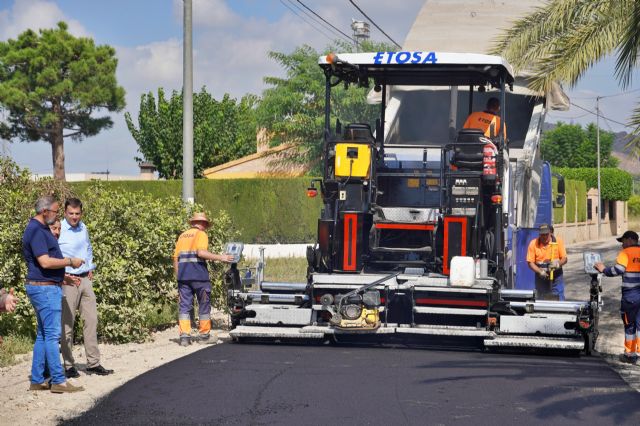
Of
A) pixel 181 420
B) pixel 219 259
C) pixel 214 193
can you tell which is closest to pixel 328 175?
pixel 219 259

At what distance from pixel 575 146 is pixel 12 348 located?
84.5 metres

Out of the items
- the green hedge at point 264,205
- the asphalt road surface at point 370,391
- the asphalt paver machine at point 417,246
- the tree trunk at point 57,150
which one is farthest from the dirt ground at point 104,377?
the tree trunk at point 57,150

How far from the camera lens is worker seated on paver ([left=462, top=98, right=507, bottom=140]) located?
41.9ft

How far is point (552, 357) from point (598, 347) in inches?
68.0

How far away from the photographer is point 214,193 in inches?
1529

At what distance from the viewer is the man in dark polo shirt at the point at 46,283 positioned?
897cm

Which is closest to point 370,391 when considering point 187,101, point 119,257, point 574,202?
point 119,257

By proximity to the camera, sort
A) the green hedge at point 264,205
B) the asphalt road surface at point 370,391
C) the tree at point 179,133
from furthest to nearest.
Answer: the tree at point 179,133
the green hedge at point 264,205
the asphalt road surface at point 370,391

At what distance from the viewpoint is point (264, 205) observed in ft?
127

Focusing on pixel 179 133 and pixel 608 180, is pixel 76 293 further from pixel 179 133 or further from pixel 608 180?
pixel 608 180

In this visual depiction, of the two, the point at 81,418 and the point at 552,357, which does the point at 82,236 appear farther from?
the point at 552,357

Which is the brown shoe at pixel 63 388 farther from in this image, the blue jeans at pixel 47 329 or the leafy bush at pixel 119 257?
the leafy bush at pixel 119 257

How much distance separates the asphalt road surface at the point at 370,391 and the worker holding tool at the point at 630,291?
60 centimetres

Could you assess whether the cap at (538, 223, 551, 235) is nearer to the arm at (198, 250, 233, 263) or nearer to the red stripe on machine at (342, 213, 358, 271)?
the red stripe on machine at (342, 213, 358, 271)
